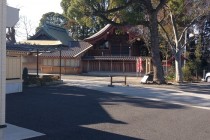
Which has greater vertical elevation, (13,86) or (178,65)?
(178,65)

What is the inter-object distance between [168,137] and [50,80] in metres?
17.2

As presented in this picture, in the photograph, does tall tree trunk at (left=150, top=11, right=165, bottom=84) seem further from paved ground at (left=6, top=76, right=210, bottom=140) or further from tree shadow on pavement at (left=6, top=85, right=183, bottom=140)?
paved ground at (left=6, top=76, right=210, bottom=140)

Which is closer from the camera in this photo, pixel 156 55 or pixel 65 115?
pixel 65 115

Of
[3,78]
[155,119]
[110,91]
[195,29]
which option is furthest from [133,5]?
[3,78]

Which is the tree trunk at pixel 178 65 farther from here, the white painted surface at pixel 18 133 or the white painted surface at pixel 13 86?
the white painted surface at pixel 18 133

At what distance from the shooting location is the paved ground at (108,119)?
9.34m

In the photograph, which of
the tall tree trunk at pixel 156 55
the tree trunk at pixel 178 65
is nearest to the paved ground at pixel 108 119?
the tall tree trunk at pixel 156 55

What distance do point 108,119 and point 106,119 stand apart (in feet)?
0.22

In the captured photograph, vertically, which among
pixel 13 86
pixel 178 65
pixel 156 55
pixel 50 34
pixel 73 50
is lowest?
pixel 13 86

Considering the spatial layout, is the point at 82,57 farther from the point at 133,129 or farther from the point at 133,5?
the point at 133,129

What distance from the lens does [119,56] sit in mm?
41406

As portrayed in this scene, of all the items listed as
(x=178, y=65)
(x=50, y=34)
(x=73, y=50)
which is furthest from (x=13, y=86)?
(x=50, y=34)

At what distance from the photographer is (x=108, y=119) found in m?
11.6

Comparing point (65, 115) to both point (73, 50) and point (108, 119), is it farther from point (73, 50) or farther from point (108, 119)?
point (73, 50)
